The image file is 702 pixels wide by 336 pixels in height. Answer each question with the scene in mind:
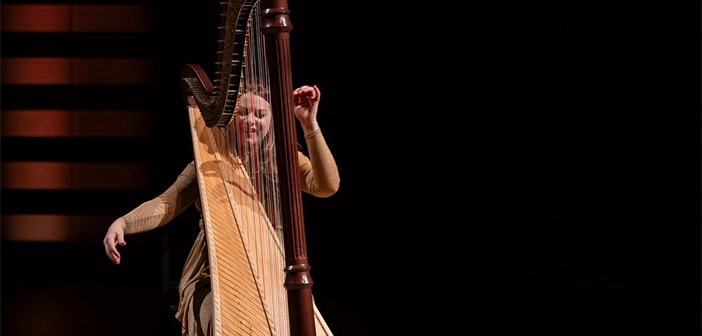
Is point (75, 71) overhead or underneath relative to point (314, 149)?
overhead

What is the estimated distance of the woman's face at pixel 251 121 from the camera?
197 cm

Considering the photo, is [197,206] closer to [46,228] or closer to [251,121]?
[251,121]

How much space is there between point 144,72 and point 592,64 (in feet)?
6.87

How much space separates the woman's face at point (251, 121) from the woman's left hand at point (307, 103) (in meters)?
0.26

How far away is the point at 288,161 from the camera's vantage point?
4.13 feet

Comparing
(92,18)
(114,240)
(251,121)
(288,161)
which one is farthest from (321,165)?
(92,18)

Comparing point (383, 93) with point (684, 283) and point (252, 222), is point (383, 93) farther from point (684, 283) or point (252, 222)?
point (252, 222)

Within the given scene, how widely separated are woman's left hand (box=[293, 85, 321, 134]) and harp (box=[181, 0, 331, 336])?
65 millimetres

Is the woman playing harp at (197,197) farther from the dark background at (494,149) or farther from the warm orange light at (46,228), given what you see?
the warm orange light at (46,228)

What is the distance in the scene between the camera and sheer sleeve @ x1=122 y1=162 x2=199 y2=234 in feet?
6.70

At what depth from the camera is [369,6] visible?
385cm

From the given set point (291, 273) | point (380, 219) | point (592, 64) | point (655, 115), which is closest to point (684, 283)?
point (655, 115)

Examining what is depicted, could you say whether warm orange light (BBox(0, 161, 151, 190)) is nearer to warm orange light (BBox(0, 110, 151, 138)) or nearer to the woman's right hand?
warm orange light (BBox(0, 110, 151, 138))

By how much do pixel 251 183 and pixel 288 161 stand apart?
772 mm
